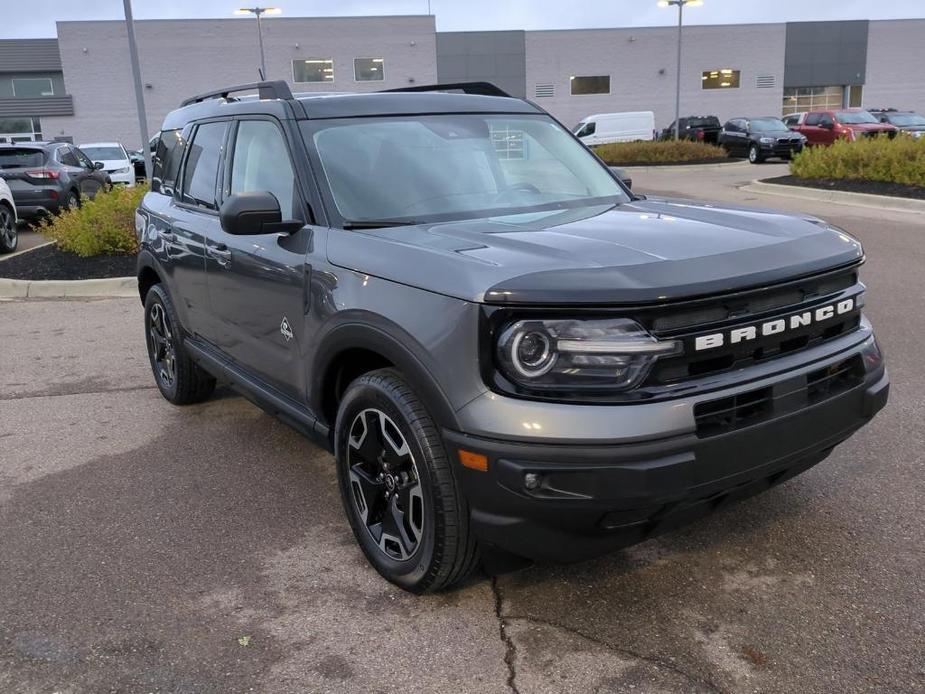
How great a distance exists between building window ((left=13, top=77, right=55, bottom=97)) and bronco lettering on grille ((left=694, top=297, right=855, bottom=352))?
53.4 m

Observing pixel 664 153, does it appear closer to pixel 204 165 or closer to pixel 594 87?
pixel 594 87

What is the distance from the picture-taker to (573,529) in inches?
104

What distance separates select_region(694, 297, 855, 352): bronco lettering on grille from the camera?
2.62m

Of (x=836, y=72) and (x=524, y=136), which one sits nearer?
(x=524, y=136)

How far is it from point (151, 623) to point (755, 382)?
2302 mm

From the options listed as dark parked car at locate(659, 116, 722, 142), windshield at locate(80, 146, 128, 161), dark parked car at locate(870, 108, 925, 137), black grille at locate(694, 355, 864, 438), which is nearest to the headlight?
black grille at locate(694, 355, 864, 438)

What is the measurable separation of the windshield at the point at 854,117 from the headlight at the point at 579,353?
2996 centimetres

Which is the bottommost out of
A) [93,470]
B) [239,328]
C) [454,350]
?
[93,470]

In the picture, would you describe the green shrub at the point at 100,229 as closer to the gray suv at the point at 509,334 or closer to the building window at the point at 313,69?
the gray suv at the point at 509,334

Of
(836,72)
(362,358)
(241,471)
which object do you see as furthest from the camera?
(836,72)

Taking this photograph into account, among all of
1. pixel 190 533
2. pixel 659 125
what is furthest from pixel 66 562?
pixel 659 125

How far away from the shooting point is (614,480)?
2486 millimetres

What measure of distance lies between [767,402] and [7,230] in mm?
13070

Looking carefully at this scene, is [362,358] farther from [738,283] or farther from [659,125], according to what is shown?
[659,125]
